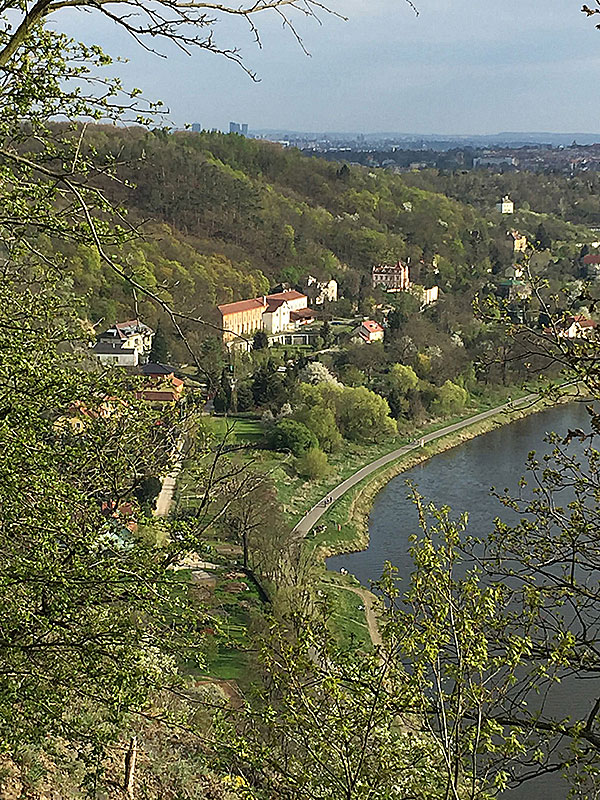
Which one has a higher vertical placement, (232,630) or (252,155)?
→ (252,155)

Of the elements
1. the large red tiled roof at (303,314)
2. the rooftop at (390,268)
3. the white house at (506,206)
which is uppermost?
the white house at (506,206)

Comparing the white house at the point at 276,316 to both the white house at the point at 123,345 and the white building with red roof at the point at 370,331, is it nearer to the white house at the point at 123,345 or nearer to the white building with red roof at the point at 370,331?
the white building with red roof at the point at 370,331

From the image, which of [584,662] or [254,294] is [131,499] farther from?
[254,294]

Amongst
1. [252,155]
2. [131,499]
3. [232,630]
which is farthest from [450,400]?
[252,155]

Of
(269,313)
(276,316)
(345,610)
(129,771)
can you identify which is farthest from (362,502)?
(276,316)

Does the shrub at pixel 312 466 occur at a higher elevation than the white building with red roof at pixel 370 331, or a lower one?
lower

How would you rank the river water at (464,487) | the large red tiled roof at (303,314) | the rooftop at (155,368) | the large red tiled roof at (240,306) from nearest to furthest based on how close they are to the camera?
1. the river water at (464,487)
2. the rooftop at (155,368)
3. the large red tiled roof at (240,306)
4. the large red tiled roof at (303,314)

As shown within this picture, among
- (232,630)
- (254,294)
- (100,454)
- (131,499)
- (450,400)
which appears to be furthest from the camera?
(254,294)

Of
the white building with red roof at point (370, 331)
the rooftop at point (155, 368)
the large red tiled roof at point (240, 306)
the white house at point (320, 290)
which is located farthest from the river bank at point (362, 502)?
the white house at point (320, 290)
